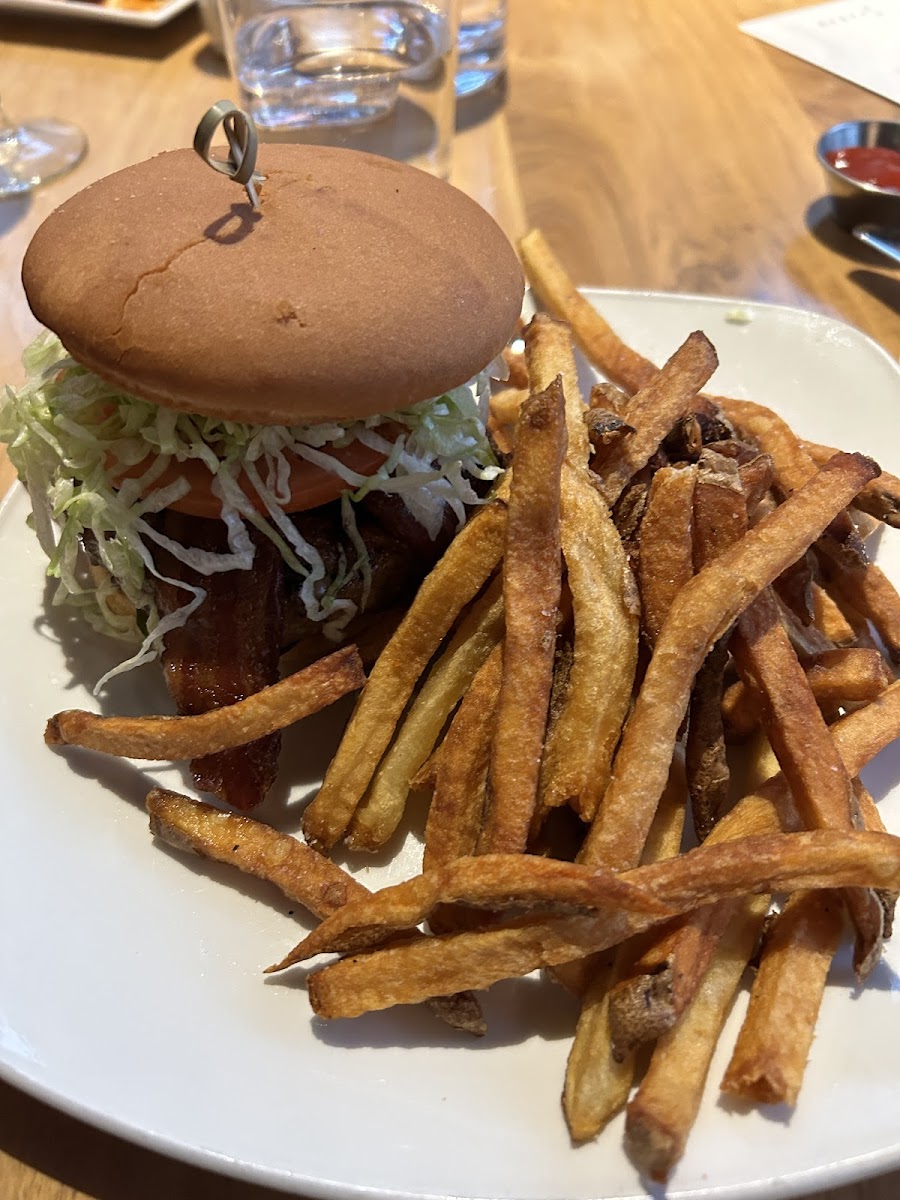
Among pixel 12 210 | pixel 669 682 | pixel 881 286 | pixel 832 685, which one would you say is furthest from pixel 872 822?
pixel 12 210

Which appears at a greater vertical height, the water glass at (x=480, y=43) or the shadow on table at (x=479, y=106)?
the water glass at (x=480, y=43)

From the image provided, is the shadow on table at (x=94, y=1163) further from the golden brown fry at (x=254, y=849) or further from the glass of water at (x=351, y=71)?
the glass of water at (x=351, y=71)

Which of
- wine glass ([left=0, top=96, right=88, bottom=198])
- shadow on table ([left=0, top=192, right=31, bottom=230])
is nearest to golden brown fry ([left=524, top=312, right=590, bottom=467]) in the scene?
shadow on table ([left=0, top=192, right=31, bottom=230])

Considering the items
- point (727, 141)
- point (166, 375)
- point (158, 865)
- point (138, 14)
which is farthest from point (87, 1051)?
point (138, 14)

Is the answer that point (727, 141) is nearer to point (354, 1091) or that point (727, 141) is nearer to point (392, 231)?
point (392, 231)

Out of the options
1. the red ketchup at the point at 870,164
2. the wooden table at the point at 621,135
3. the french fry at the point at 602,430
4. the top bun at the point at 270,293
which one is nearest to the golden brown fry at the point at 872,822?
the french fry at the point at 602,430

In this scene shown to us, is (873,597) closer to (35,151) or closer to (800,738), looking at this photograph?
(800,738)
